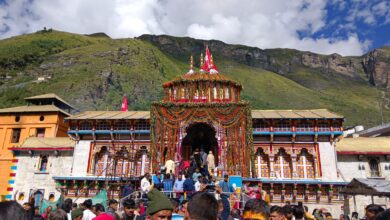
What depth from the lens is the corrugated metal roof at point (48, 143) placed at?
2427cm

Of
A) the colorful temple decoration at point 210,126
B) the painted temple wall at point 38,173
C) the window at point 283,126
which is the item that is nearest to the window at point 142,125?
the colorful temple decoration at point 210,126

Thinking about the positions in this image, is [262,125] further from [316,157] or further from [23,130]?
[23,130]

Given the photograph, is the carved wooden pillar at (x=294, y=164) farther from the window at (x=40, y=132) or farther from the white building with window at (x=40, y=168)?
the window at (x=40, y=132)

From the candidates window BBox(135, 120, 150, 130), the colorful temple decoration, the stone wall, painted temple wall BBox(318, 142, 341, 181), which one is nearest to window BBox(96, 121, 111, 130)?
window BBox(135, 120, 150, 130)

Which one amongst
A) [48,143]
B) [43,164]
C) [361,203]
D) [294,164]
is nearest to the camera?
[361,203]

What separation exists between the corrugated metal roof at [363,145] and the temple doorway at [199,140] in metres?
9.37

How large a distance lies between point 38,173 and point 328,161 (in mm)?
22859

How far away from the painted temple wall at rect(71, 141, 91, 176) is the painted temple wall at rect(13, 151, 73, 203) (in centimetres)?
150

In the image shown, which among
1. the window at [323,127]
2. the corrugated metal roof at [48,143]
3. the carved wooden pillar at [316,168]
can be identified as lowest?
the carved wooden pillar at [316,168]

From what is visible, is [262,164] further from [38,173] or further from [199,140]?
[38,173]

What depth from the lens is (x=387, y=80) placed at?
438ft

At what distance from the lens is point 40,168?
24141 mm

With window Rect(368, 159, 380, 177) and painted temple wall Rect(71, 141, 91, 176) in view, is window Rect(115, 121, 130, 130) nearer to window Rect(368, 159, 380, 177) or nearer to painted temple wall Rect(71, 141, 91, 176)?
painted temple wall Rect(71, 141, 91, 176)

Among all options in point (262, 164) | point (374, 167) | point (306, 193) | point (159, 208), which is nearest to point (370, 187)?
point (306, 193)
